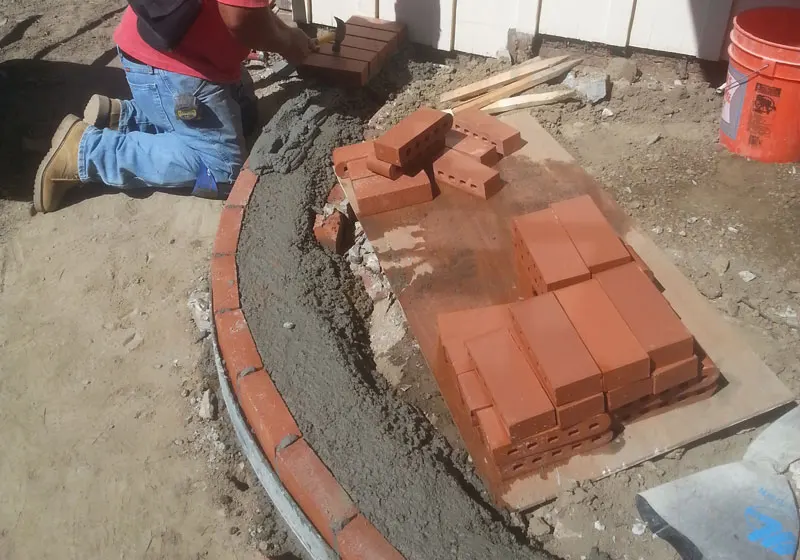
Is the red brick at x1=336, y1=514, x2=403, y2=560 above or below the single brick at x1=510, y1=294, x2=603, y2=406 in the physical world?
below

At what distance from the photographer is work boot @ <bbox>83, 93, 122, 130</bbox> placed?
13.8 ft

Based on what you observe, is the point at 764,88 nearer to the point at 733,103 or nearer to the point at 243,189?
the point at 733,103

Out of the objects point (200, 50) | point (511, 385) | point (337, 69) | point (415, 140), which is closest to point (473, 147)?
point (415, 140)

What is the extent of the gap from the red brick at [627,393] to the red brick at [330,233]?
5.13 ft

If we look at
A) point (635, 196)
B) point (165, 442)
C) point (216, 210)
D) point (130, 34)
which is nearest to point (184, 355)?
point (165, 442)

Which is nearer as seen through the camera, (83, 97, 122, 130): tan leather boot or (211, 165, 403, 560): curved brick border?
(211, 165, 403, 560): curved brick border

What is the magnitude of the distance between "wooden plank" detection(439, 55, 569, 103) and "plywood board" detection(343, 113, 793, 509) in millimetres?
377

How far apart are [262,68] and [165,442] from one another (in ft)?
10.0

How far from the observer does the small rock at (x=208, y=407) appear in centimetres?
301

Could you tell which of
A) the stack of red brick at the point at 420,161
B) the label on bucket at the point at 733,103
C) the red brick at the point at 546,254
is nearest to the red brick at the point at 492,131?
the stack of red brick at the point at 420,161

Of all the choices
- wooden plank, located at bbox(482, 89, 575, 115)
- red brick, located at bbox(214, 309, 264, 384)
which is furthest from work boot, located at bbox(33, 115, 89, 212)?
wooden plank, located at bbox(482, 89, 575, 115)

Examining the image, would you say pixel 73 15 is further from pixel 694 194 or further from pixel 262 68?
pixel 694 194

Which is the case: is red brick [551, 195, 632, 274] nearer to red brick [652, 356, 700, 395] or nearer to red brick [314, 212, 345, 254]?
red brick [652, 356, 700, 395]

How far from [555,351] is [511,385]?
7.3 inches
